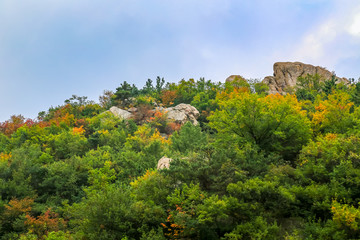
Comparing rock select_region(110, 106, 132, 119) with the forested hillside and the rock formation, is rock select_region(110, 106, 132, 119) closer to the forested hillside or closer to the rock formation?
the rock formation

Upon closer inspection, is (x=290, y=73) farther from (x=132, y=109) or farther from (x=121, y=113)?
(x=121, y=113)

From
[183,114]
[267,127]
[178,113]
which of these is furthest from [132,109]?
[267,127]

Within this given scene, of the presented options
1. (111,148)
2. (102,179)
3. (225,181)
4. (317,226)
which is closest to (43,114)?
(111,148)

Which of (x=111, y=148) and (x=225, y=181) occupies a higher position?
(x=111, y=148)

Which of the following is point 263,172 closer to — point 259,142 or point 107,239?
point 259,142

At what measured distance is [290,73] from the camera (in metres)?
65.0

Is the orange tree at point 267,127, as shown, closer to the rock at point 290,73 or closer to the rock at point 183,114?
the rock at point 183,114

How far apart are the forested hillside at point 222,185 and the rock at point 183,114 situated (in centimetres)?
1346

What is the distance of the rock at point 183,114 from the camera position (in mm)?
47969

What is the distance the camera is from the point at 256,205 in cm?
1417

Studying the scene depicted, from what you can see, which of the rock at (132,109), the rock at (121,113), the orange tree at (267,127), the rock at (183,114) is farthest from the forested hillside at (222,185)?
the rock at (132,109)

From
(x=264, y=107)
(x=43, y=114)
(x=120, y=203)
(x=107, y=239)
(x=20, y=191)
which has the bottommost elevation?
(x=107, y=239)

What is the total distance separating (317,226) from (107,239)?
33.7 ft

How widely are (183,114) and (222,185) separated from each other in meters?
33.1
